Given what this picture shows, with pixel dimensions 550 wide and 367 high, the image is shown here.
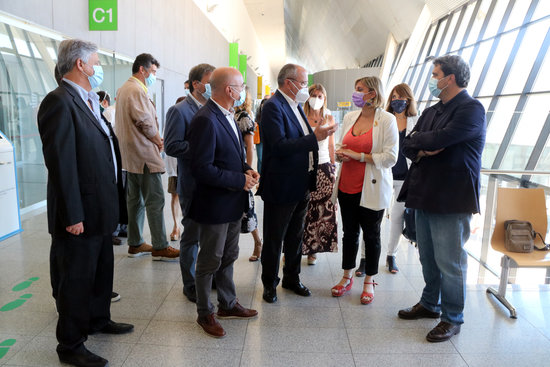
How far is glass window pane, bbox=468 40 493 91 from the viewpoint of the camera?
410 inches

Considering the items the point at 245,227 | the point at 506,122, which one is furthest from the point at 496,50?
the point at 245,227

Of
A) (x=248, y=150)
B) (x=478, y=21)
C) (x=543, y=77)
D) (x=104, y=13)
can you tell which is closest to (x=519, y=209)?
(x=248, y=150)

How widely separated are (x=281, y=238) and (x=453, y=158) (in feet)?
4.21

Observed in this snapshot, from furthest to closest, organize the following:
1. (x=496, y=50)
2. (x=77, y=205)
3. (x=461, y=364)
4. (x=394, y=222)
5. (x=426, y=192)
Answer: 1. (x=496, y=50)
2. (x=394, y=222)
3. (x=426, y=192)
4. (x=461, y=364)
5. (x=77, y=205)

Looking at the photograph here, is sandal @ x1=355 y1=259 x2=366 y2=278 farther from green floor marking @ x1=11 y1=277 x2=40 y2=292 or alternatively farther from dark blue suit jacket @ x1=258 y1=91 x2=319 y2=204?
green floor marking @ x1=11 y1=277 x2=40 y2=292

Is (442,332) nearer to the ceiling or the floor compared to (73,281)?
nearer to the floor

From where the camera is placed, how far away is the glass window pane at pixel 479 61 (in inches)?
410

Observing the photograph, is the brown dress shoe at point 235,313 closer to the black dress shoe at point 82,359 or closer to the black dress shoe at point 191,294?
the black dress shoe at point 191,294

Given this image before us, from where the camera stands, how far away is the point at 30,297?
3.09 m

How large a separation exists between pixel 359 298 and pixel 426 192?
1.07 m

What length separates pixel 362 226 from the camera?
320 cm

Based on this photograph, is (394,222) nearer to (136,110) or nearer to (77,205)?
(136,110)

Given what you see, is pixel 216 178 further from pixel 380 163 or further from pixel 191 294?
pixel 380 163

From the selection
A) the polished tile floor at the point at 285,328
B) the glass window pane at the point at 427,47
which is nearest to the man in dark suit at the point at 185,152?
the polished tile floor at the point at 285,328
